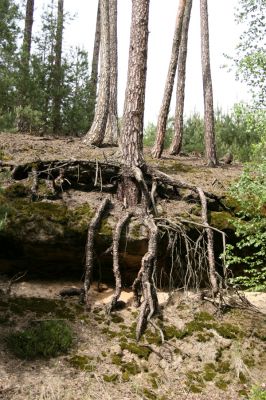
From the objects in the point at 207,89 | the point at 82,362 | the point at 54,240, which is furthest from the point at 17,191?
the point at 207,89

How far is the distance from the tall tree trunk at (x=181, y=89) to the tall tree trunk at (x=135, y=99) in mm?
4950

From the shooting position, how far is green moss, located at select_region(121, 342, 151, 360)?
5.97 m

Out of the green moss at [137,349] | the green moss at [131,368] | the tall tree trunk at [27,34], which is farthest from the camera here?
the tall tree trunk at [27,34]

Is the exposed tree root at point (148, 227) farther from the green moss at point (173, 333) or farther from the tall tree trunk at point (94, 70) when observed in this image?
the tall tree trunk at point (94, 70)

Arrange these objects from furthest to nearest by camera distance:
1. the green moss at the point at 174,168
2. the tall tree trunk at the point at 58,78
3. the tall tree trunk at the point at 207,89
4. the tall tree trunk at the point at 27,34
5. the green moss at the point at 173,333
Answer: the tall tree trunk at the point at 58,78
the tall tree trunk at the point at 27,34
the tall tree trunk at the point at 207,89
the green moss at the point at 174,168
the green moss at the point at 173,333

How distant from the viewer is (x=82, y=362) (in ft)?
18.6

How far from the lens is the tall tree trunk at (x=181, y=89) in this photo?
516 inches

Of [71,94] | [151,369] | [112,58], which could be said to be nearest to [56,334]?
[151,369]

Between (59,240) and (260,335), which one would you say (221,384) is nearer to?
(260,335)

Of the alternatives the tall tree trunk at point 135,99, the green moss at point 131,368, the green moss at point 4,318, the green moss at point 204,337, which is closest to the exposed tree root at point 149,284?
the green moss at point 131,368

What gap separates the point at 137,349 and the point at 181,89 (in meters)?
9.53

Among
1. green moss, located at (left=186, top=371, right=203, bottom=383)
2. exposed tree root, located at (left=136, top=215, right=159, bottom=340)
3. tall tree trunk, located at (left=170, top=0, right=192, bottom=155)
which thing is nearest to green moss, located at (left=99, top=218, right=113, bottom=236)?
exposed tree root, located at (left=136, top=215, right=159, bottom=340)

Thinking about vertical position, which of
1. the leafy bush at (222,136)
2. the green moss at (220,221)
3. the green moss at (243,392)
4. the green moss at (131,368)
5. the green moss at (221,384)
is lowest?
the green moss at (243,392)

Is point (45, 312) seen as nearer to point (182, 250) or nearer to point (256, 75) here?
point (182, 250)
